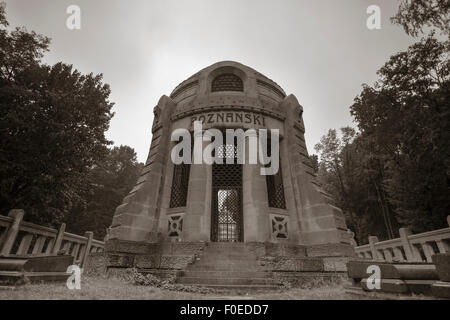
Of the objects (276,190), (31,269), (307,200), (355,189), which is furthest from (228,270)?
(355,189)

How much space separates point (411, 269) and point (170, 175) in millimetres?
8883

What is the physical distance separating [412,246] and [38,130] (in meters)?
17.4

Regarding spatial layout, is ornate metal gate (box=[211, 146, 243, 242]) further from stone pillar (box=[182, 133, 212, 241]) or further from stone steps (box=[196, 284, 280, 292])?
stone steps (box=[196, 284, 280, 292])

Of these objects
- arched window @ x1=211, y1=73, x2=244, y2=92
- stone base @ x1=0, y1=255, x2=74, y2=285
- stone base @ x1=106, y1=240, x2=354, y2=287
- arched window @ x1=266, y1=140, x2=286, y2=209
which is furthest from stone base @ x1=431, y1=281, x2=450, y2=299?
arched window @ x1=211, y1=73, x2=244, y2=92

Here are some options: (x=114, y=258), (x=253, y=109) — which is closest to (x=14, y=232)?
(x=114, y=258)

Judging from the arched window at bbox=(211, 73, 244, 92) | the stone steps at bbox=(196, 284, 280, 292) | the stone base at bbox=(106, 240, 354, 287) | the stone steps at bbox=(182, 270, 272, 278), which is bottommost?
the stone steps at bbox=(196, 284, 280, 292)

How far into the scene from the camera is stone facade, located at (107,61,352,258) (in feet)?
29.5

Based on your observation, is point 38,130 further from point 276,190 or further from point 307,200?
point 307,200

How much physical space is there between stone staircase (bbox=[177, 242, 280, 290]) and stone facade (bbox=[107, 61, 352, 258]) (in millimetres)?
657

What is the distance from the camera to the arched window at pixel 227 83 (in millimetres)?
12766

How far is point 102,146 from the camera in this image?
14398 mm

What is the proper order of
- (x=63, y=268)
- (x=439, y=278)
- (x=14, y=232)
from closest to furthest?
(x=439, y=278)
(x=63, y=268)
(x=14, y=232)

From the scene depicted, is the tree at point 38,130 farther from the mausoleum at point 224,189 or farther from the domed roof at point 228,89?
the domed roof at point 228,89

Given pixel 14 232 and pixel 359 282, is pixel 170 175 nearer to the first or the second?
pixel 14 232
